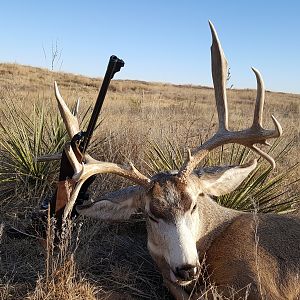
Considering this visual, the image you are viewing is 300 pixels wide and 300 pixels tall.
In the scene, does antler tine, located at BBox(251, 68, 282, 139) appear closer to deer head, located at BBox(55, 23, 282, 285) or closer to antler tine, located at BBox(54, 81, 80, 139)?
deer head, located at BBox(55, 23, 282, 285)

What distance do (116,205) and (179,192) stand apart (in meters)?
0.75

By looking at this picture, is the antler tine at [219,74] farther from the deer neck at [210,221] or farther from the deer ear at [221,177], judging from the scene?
the deer neck at [210,221]

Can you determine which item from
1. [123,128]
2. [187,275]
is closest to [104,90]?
[187,275]

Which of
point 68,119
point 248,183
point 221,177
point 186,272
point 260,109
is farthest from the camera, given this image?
point 248,183

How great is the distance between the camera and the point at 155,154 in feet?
19.7

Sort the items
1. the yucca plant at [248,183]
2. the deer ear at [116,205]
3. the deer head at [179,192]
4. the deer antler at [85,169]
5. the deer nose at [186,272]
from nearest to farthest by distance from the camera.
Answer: the deer nose at [186,272] → the deer head at [179,192] → the deer antler at [85,169] → the deer ear at [116,205] → the yucca plant at [248,183]

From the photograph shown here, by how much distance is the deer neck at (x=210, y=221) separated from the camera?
14.2ft

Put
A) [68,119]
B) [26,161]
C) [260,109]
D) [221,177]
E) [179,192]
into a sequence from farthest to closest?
[26,161] → [221,177] → [68,119] → [260,109] → [179,192]

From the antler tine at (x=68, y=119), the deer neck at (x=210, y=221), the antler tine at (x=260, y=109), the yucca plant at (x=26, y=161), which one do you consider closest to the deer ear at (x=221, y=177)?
the deer neck at (x=210, y=221)

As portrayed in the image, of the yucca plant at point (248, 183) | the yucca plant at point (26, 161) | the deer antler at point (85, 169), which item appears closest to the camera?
the deer antler at point (85, 169)

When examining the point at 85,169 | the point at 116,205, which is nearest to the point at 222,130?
the point at 116,205

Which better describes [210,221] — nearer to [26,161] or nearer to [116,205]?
[116,205]

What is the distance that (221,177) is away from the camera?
14.9 ft

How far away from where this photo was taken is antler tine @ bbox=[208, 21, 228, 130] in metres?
4.33
